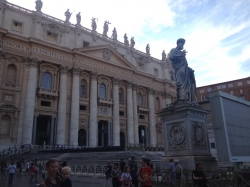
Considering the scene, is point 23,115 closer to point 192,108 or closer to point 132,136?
point 132,136

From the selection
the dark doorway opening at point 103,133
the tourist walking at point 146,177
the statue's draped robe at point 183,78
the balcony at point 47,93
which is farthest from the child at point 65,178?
the dark doorway opening at point 103,133

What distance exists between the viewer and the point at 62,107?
30.5 m

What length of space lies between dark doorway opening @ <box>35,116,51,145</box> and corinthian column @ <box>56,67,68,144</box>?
69.2 inches

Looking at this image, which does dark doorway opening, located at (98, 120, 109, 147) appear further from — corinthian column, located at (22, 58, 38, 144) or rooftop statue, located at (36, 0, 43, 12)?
rooftop statue, located at (36, 0, 43, 12)

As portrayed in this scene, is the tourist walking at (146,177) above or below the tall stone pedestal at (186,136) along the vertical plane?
below

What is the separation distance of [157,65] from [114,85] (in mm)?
14154

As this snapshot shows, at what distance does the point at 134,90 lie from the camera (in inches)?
1597

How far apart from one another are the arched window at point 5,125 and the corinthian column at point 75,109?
7227 mm

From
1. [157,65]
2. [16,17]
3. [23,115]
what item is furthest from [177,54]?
[157,65]

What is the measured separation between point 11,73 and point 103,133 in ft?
49.1

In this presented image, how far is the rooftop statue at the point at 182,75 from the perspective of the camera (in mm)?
9969

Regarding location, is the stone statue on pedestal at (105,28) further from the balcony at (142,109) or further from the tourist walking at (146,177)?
the tourist walking at (146,177)

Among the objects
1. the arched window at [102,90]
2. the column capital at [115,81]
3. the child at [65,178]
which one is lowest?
the child at [65,178]

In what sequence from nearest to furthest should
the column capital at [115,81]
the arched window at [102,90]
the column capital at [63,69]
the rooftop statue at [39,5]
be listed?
the rooftop statue at [39,5]
the column capital at [63,69]
the arched window at [102,90]
the column capital at [115,81]
